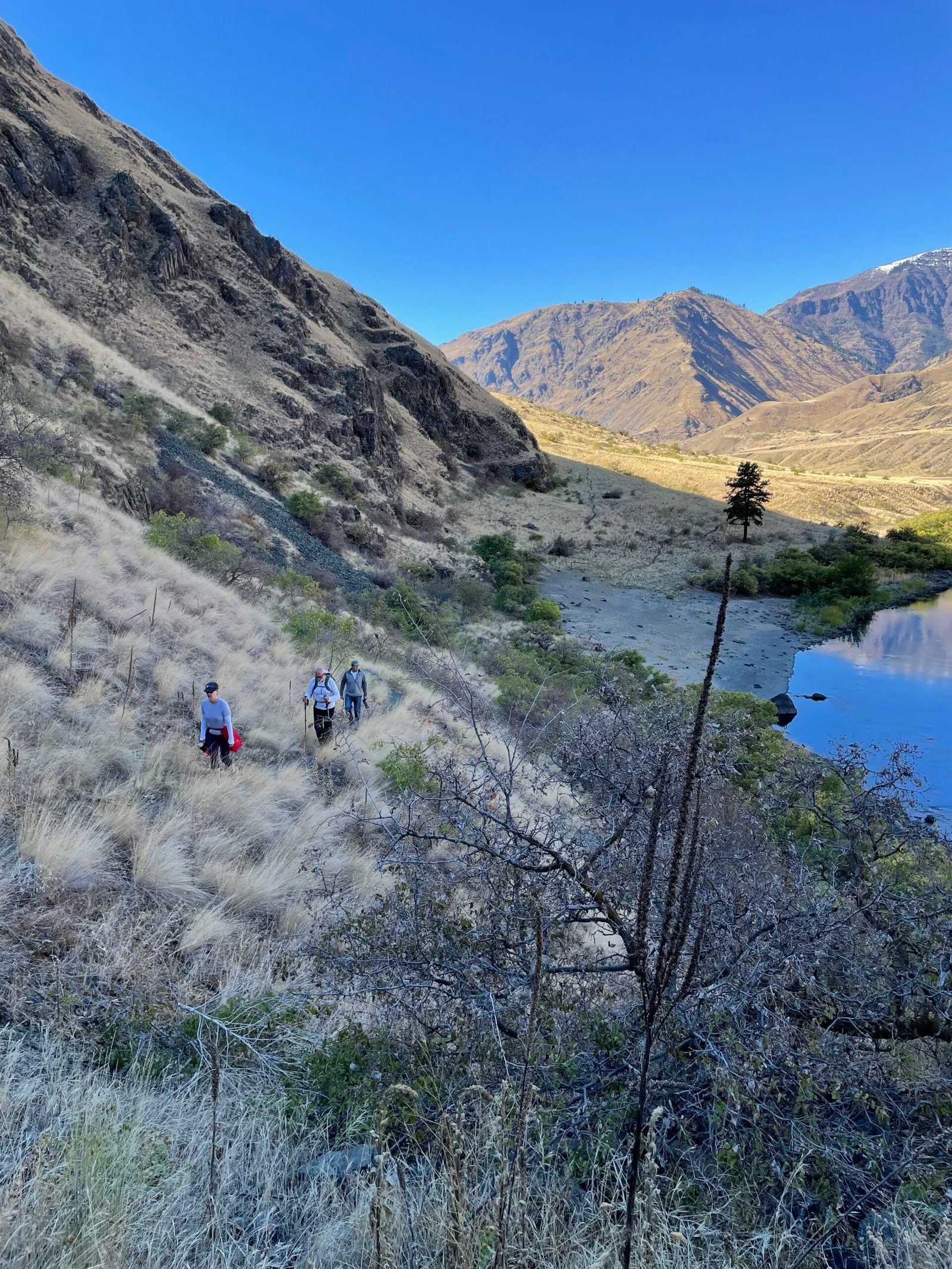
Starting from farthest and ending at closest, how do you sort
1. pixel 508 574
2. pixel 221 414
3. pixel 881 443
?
1. pixel 881 443
2. pixel 508 574
3. pixel 221 414

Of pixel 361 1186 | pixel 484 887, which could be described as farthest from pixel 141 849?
pixel 361 1186

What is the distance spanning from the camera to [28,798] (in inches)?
158

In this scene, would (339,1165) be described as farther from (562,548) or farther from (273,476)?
(562,548)

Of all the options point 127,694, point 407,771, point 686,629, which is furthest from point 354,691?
point 686,629

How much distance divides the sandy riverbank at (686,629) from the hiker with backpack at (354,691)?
12.0 meters

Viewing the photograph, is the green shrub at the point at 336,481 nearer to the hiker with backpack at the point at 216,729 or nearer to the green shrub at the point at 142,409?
the green shrub at the point at 142,409

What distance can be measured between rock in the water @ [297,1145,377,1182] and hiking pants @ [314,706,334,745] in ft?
17.0

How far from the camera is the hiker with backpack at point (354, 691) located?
8.26 m

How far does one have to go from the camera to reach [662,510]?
47.9 metres

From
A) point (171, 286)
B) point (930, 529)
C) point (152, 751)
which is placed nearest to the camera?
point (152, 751)

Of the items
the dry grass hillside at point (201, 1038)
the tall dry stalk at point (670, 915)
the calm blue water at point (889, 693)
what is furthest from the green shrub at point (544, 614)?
the tall dry stalk at point (670, 915)

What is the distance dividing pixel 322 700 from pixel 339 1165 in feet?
17.4

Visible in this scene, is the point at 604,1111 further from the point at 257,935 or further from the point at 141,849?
the point at 141,849

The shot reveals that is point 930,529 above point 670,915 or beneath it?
above
